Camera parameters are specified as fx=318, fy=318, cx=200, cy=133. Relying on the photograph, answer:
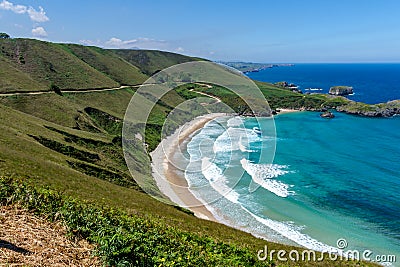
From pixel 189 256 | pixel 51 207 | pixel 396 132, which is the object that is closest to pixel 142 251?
pixel 189 256

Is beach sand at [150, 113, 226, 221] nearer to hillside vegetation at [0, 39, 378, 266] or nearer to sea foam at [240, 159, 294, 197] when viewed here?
hillside vegetation at [0, 39, 378, 266]

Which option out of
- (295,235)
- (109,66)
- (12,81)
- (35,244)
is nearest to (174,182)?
(295,235)

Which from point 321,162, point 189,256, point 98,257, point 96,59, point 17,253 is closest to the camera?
point 17,253

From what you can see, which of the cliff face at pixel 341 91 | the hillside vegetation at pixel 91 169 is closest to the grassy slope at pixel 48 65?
the hillside vegetation at pixel 91 169

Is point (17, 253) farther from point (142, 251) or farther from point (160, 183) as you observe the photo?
point (160, 183)

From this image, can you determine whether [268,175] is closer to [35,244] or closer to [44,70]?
[35,244]

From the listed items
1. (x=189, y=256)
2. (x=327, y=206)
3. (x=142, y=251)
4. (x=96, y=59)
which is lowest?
(x=327, y=206)
